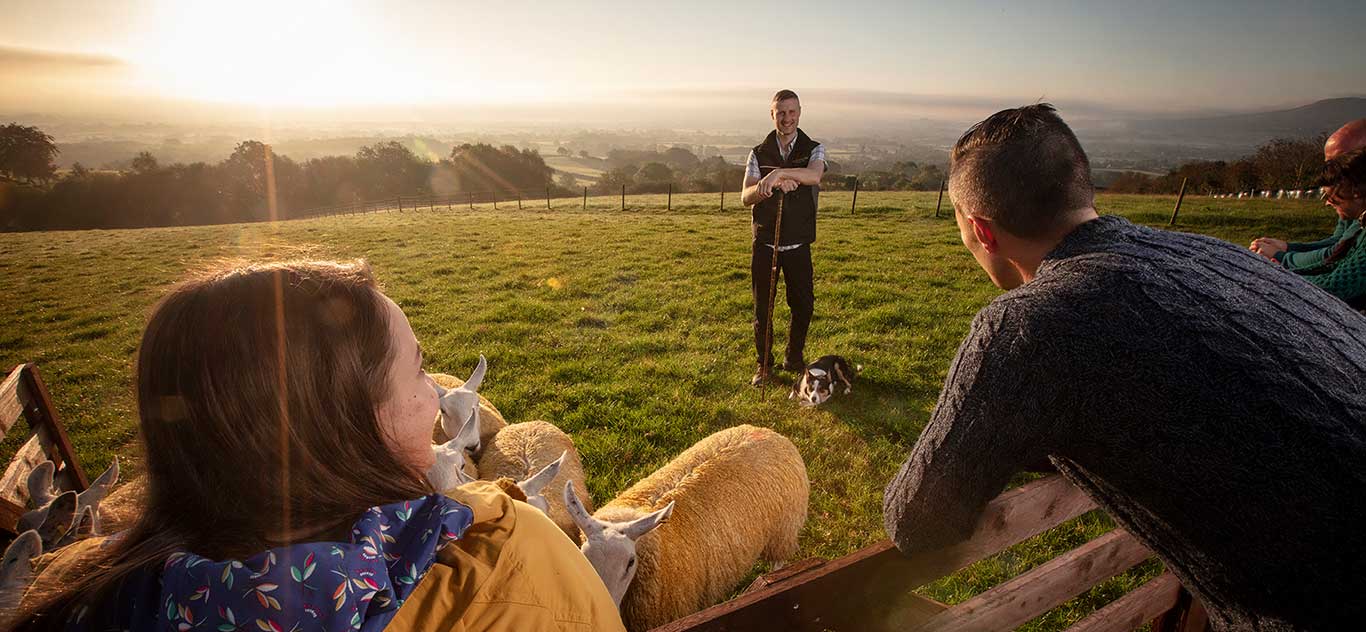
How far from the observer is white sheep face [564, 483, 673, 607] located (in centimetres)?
275

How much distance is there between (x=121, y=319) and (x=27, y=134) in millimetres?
53194

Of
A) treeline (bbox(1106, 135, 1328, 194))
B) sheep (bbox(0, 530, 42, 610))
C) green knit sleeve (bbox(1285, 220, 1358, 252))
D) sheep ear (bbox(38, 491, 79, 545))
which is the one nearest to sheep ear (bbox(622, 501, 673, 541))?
sheep (bbox(0, 530, 42, 610))

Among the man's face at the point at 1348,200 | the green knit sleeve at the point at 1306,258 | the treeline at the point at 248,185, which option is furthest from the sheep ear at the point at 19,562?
the treeline at the point at 248,185

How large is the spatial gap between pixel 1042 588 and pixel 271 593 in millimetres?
2646

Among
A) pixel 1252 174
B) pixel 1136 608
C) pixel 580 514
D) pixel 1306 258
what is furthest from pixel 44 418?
pixel 1252 174

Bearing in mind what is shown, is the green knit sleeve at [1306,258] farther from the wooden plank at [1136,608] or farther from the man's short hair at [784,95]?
the man's short hair at [784,95]

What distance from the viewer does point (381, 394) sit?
127cm

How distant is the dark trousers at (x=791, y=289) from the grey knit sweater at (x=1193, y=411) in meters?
4.21

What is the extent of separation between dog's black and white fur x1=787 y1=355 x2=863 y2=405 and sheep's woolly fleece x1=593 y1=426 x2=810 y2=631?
1.64 m

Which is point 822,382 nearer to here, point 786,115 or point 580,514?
point 786,115

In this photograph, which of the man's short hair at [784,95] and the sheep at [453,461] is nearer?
the sheep at [453,461]

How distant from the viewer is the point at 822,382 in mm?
5734

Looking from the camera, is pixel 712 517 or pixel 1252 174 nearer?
pixel 712 517

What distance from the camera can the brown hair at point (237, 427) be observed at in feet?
3.50
